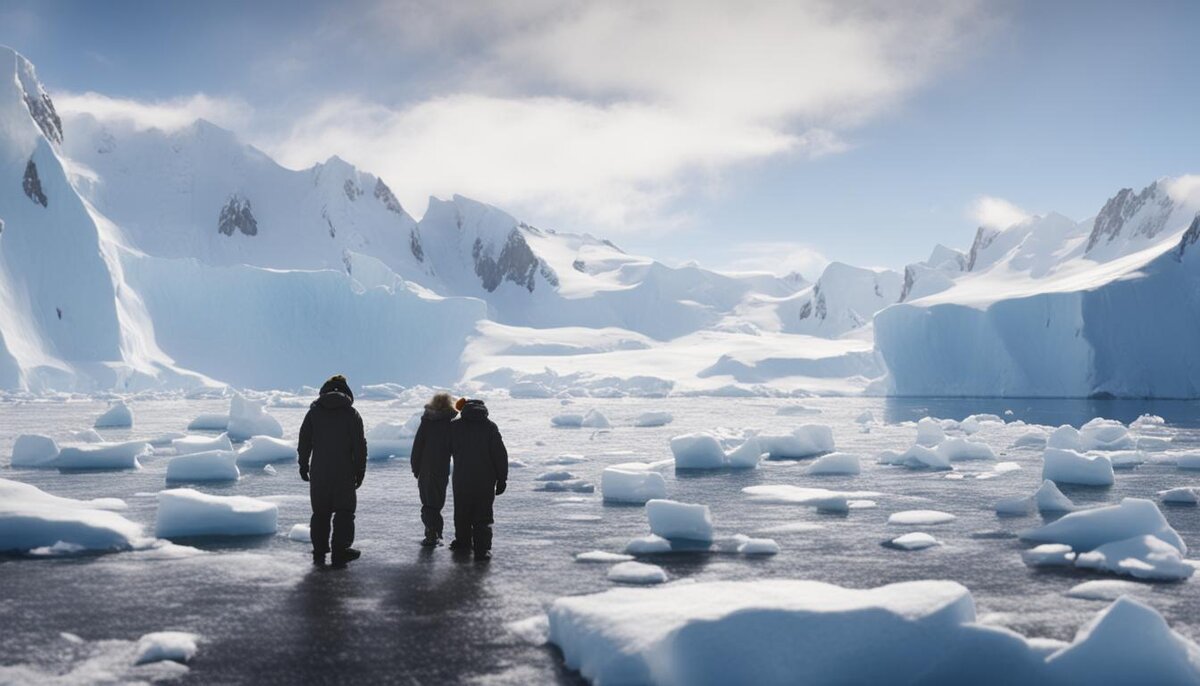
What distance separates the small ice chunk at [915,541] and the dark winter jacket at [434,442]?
14.5 feet

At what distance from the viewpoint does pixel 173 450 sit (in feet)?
70.6

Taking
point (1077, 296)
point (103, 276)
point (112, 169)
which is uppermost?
point (112, 169)

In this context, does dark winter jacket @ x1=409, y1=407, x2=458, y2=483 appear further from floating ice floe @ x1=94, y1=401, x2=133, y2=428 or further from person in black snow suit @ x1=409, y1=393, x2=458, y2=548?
floating ice floe @ x1=94, y1=401, x2=133, y2=428

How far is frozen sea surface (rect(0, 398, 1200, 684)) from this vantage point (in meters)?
5.45

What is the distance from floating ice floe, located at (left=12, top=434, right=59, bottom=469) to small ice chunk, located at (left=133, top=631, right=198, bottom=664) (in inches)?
559

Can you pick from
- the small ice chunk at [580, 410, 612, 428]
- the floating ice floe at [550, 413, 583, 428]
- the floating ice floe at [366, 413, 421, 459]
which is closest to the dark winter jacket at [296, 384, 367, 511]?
the floating ice floe at [366, 413, 421, 459]

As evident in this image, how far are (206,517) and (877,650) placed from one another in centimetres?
750

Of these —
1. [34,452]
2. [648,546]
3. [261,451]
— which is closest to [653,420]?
[261,451]

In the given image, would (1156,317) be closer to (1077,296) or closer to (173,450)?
(1077,296)

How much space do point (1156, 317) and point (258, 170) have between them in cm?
7031

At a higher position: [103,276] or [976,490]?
[103,276]

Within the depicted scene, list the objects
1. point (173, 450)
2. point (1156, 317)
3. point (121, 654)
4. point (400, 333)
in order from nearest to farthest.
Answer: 1. point (121, 654)
2. point (173, 450)
3. point (1156, 317)
4. point (400, 333)

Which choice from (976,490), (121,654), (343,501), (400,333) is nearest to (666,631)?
(121,654)

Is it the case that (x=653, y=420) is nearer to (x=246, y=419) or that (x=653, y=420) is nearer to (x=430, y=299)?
(x=246, y=419)
